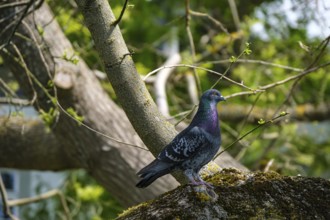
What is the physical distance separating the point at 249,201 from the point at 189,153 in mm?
355

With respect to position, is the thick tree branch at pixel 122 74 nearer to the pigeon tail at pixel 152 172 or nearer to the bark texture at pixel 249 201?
the pigeon tail at pixel 152 172

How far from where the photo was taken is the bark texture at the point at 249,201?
2701 mm

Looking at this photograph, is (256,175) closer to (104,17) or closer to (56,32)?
(104,17)

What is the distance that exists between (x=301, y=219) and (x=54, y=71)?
2761 mm

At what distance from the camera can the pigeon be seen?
9.77 feet

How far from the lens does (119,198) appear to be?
5.60 m

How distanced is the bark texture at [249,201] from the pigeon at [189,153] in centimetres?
11

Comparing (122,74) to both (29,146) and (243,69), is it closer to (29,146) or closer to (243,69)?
(29,146)

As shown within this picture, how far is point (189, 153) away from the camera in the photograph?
118 inches

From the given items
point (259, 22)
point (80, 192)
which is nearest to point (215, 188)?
point (80, 192)

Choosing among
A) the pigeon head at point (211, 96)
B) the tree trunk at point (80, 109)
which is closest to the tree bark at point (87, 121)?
the tree trunk at point (80, 109)

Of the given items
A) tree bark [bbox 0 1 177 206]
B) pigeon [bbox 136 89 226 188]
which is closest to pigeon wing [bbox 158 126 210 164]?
pigeon [bbox 136 89 226 188]

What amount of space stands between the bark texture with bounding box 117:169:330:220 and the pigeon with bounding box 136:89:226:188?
108 mm

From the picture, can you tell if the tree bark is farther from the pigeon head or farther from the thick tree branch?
the pigeon head
